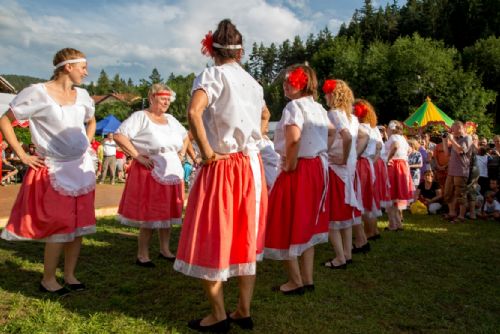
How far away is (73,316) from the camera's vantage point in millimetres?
3158

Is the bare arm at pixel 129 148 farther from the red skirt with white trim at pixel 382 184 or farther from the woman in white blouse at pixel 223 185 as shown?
the red skirt with white trim at pixel 382 184

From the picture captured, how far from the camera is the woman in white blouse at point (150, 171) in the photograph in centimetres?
464

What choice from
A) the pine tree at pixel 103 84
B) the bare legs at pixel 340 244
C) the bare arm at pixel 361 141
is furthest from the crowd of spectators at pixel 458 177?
the pine tree at pixel 103 84

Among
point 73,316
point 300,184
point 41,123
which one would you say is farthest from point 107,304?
point 300,184

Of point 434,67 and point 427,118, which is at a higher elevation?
point 434,67

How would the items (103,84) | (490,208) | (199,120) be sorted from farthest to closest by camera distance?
(103,84), (490,208), (199,120)

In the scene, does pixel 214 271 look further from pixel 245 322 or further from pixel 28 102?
pixel 28 102

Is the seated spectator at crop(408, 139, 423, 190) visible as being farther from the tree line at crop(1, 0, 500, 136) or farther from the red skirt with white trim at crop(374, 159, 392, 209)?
the tree line at crop(1, 0, 500, 136)

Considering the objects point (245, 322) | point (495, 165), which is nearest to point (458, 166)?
point (495, 165)

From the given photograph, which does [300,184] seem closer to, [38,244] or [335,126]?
[335,126]

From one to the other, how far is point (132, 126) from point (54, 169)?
113cm

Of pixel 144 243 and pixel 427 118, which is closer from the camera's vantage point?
pixel 144 243

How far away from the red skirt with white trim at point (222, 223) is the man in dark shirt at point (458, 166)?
22.2ft

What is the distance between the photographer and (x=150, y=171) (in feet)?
15.4
